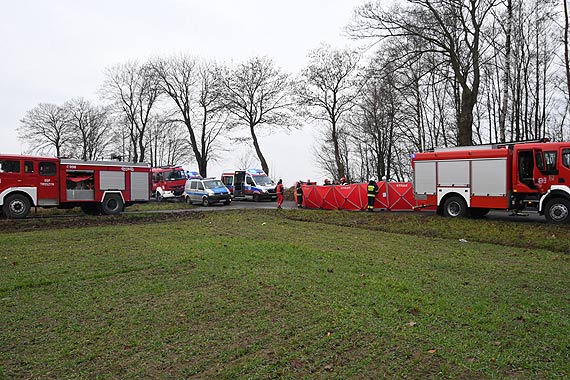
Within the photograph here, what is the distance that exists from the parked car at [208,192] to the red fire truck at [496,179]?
602 inches

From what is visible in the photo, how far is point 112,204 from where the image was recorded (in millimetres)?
22750

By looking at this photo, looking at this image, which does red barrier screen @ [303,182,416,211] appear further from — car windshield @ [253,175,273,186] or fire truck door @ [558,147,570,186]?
car windshield @ [253,175,273,186]

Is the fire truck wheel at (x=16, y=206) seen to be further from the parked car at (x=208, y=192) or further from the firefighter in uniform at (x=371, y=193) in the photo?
the firefighter in uniform at (x=371, y=193)

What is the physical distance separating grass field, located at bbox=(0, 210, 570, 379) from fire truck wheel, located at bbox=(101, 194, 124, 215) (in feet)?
38.2

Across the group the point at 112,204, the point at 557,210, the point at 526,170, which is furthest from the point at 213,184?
the point at 557,210

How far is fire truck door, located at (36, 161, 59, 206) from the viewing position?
19797 millimetres

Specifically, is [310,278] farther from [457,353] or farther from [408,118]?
[408,118]

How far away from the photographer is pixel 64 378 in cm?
377

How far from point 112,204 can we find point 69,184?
250cm

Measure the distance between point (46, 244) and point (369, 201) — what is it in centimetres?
1423

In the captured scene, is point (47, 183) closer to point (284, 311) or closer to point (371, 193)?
point (371, 193)

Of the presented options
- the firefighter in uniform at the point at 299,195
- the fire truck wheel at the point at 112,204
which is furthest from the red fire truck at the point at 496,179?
the fire truck wheel at the point at 112,204

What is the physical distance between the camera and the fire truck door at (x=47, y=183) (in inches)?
779

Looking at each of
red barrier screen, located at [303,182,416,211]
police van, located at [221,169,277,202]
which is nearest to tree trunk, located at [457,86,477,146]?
red barrier screen, located at [303,182,416,211]
